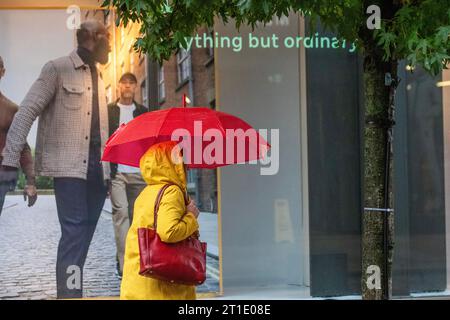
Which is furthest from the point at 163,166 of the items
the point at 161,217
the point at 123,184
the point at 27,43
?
the point at 27,43

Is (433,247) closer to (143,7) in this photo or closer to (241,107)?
(241,107)

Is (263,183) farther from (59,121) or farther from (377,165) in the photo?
(377,165)

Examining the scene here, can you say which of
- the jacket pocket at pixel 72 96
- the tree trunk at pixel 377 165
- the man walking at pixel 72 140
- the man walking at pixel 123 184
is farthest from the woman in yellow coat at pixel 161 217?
the jacket pocket at pixel 72 96

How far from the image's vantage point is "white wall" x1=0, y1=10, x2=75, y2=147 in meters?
7.39

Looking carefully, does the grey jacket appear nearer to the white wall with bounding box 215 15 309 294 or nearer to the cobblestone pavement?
the cobblestone pavement

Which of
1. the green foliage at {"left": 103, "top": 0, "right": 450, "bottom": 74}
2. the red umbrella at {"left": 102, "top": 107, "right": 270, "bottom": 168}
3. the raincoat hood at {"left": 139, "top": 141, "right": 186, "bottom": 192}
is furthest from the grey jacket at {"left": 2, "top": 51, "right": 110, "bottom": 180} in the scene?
the raincoat hood at {"left": 139, "top": 141, "right": 186, "bottom": 192}

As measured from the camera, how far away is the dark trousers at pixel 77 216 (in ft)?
24.4

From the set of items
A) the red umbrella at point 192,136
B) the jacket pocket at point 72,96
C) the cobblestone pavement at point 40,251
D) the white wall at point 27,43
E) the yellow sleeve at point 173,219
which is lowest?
the cobblestone pavement at point 40,251

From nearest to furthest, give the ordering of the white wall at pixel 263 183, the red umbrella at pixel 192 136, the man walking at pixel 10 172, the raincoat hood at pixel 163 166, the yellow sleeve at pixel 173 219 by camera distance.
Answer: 1. the yellow sleeve at pixel 173 219
2. the raincoat hood at pixel 163 166
3. the red umbrella at pixel 192 136
4. the man walking at pixel 10 172
5. the white wall at pixel 263 183

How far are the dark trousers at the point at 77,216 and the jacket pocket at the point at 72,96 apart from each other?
2.02ft

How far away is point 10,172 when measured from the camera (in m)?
7.39

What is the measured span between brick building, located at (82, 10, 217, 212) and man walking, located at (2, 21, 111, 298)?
210 mm

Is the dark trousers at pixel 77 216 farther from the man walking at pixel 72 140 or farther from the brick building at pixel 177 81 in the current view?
→ the brick building at pixel 177 81
